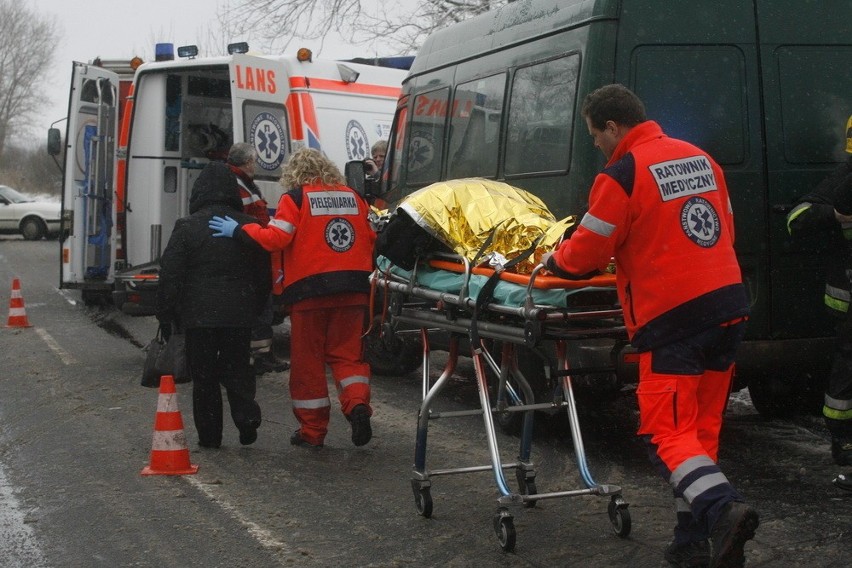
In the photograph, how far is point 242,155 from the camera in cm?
835

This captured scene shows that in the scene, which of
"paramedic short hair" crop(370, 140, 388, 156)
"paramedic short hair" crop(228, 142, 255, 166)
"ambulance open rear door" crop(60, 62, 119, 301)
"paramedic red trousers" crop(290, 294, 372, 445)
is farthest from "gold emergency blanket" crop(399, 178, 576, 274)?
"ambulance open rear door" crop(60, 62, 119, 301)

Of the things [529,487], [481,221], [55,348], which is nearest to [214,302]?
[481,221]

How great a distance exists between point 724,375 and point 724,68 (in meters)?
2.27

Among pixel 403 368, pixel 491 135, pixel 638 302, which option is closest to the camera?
pixel 638 302

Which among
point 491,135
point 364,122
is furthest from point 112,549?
point 364,122

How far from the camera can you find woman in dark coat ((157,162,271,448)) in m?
6.72

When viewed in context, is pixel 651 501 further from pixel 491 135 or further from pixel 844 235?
pixel 491 135

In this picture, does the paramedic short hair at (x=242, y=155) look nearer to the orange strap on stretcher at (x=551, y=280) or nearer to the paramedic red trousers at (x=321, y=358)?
the paramedic red trousers at (x=321, y=358)

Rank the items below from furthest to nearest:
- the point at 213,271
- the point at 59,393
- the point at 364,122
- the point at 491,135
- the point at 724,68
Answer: the point at 364,122
the point at 59,393
the point at 491,135
the point at 213,271
the point at 724,68

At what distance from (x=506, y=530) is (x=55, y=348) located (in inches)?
300

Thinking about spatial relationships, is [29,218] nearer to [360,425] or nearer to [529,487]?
[360,425]

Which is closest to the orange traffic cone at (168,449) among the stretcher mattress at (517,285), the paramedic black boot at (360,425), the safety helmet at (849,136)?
the paramedic black boot at (360,425)

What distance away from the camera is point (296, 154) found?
6.97 m

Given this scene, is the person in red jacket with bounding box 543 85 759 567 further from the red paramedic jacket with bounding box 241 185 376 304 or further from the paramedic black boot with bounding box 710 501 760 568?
the red paramedic jacket with bounding box 241 185 376 304
